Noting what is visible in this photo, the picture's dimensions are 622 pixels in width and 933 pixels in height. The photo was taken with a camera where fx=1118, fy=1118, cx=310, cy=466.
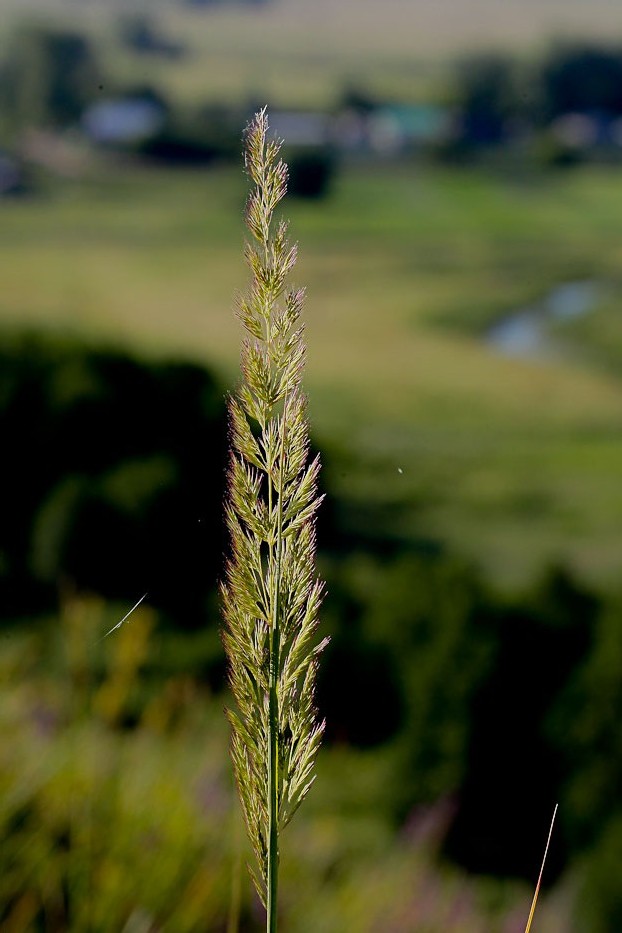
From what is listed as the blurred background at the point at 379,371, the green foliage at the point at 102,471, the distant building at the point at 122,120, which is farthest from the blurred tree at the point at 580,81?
the green foliage at the point at 102,471

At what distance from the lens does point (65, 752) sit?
1.09 meters

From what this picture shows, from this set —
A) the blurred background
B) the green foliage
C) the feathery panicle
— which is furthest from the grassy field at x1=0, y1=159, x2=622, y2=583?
the feathery panicle

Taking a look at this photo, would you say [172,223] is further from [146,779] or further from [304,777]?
[304,777]

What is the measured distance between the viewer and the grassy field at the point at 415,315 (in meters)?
5.94

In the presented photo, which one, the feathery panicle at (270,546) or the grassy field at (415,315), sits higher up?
the feathery panicle at (270,546)

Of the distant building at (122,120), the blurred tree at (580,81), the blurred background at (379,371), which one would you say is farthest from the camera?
the blurred tree at (580,81)

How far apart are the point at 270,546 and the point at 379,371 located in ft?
19.7

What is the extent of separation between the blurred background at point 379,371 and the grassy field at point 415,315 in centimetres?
2

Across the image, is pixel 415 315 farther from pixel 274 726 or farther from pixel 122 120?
pixel 274 726

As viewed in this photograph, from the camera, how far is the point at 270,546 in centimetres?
25

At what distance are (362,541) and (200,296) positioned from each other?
1676 millimetres

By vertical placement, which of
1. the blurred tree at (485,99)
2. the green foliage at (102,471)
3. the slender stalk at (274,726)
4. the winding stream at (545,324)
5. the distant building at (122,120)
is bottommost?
the green foliage at (102,471)

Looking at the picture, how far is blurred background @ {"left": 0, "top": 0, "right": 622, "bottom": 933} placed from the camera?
2.86 m

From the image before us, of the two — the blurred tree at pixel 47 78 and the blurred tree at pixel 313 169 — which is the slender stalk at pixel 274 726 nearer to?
the blurred tree at pixel 47 78
